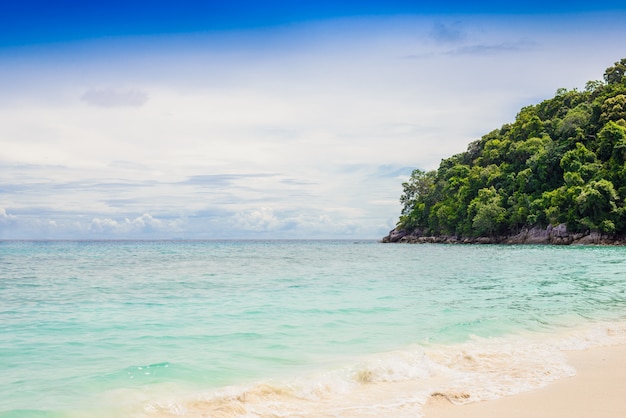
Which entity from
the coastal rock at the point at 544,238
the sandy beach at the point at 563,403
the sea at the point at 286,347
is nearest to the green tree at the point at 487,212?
the coastal rock at the point at 544,238

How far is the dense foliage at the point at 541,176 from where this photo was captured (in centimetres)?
5538

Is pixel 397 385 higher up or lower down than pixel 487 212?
lower down

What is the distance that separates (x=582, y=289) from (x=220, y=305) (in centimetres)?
1030

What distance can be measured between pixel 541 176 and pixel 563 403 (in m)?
65.8

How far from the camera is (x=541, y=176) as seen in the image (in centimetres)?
6469

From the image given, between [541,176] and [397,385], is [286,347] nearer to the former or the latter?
[397,385]

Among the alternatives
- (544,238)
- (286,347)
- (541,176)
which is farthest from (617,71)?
(286,347)

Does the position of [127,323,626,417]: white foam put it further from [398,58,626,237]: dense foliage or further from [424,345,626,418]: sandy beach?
[398,58,626,237]: dense foliage

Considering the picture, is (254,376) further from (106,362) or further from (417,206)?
(417,206)

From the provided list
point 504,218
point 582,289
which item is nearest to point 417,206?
point 504,218

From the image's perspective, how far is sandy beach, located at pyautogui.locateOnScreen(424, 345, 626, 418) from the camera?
4.48m

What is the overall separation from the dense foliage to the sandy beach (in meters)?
54.1

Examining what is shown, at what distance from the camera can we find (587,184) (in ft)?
187

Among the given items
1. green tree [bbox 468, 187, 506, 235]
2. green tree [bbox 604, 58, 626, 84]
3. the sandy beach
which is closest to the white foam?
the sandy beach
